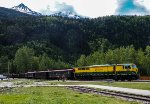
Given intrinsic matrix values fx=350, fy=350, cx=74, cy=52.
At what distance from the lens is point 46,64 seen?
184250 mm

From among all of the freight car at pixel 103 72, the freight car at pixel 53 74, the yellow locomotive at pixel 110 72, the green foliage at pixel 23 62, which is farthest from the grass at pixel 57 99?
the green foliage at pixel 23 62

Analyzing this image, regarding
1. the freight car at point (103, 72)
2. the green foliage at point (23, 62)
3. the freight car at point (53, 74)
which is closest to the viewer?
the freight car at point (103, 72)

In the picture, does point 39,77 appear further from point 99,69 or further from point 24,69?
point 24,69

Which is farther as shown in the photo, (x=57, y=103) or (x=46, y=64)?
(x=46, y=64)

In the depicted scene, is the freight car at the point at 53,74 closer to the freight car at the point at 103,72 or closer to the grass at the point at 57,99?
the freight car at the point at 103,72

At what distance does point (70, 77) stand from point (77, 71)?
466 centimetres

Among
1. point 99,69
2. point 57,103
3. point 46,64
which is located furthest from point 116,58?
point 57,103

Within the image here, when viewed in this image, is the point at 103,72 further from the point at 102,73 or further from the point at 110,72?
the point at 110,72

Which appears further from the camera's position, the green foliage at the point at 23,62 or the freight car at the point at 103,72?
the green foliage at the point at 23,62

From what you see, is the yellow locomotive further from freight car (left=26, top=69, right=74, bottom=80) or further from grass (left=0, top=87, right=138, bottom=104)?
grass (left=0, top=87, right=138, bottom=104)

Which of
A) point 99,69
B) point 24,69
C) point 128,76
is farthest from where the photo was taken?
point 24,69

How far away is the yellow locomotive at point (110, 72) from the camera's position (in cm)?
8094

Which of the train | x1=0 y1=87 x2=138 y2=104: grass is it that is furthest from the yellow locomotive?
x1=0 y1=87 x2=138 y2=104: grass

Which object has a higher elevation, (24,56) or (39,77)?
(24,56)
